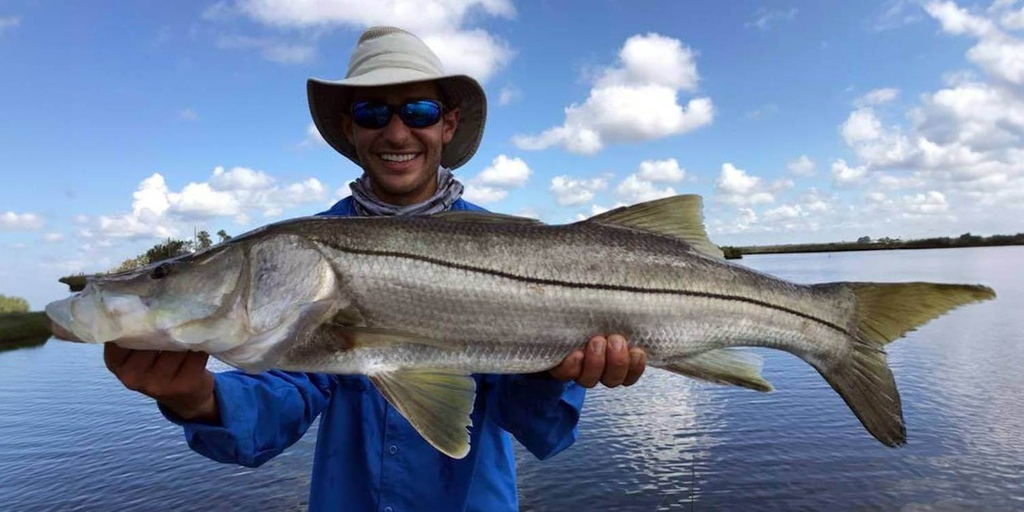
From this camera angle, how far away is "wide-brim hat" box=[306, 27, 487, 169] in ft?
13.3

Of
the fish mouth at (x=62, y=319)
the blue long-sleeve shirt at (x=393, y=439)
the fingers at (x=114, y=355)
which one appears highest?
the fish mouth at (x=62, y=319)

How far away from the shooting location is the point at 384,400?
11.8 ft

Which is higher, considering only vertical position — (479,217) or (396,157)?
(396,157)

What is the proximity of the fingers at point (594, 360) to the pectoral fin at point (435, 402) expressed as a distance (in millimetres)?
592

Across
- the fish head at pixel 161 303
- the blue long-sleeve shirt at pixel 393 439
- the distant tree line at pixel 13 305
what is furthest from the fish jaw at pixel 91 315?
the distant tree line at pixel 13 305

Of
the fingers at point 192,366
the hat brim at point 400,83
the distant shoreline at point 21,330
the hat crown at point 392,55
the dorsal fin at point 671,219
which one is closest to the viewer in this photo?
the fingers at point 192,366

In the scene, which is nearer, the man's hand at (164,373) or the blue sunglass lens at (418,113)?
the man's hand at (164,373)

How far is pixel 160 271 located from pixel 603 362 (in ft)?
6.85

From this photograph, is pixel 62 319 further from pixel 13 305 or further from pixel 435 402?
pixel 13 305

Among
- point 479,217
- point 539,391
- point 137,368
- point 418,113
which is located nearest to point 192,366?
point 137,368

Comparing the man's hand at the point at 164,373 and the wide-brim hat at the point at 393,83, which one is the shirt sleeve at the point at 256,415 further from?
the wide-brim hat at the point at 393,83

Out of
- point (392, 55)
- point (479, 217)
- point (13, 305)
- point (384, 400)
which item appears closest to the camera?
point (479, 217)

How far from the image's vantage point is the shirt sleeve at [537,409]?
3.43m

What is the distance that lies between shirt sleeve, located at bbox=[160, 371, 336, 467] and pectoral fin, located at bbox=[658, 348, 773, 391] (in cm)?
193
